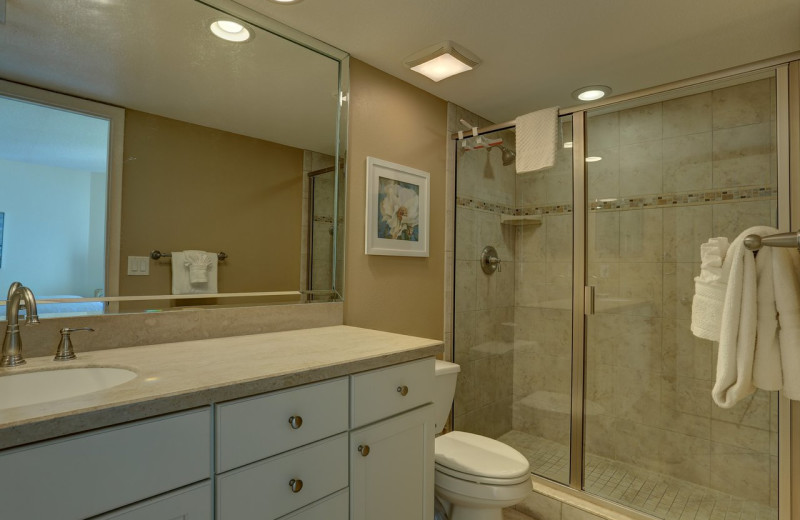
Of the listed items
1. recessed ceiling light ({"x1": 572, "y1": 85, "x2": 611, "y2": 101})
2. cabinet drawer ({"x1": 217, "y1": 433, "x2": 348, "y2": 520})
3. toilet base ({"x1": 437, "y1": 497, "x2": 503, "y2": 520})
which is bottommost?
toilet base ({"x1": 437, "y1": 497, "x2": 503, "y2": 520})

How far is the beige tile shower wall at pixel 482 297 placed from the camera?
2666mm

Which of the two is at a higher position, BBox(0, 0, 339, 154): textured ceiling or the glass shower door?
BBox(0, 0, 339, 154): textured ceiling

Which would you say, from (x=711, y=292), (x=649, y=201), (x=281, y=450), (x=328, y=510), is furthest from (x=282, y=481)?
(x=649, y=201)

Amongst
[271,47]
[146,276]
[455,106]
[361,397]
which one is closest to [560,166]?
[455,106]

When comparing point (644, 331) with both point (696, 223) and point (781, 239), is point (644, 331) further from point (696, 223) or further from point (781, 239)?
point (781, 239)

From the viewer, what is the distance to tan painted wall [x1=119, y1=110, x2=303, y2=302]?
1.46 metres

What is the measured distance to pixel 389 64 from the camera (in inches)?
84.7

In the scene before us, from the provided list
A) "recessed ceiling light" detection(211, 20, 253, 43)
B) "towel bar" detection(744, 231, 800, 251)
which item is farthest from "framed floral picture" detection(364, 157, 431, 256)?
"towel bar" detection(744, 231, 800, 251)

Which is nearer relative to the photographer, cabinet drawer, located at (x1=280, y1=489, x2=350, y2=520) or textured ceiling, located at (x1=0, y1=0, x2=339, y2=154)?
cabinet drawer, located at (x1=280, y1=489, x2=350, y2=520)

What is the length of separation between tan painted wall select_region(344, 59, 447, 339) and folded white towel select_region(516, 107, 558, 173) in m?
0.49

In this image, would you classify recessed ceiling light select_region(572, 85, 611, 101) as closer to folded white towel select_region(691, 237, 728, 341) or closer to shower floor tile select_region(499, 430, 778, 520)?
folded white towel select_region(691, 237, 728, 341)

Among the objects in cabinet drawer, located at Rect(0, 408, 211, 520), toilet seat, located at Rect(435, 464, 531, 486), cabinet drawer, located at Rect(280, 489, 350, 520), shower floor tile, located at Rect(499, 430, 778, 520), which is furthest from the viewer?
shower floor tile, located at Rect(499, 430, 778, 520)

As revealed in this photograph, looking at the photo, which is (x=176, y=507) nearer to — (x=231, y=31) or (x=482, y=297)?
(x=231, y=31)

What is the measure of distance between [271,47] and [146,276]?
1.06 metres
